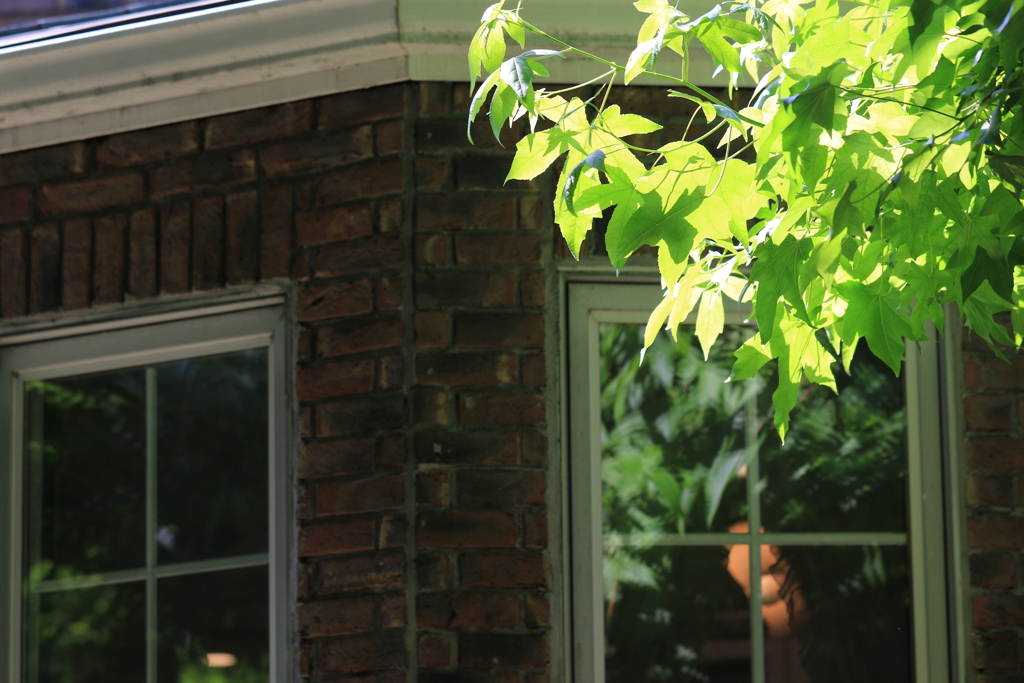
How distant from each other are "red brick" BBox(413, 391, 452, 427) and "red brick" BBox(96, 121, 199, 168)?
2.84 ft

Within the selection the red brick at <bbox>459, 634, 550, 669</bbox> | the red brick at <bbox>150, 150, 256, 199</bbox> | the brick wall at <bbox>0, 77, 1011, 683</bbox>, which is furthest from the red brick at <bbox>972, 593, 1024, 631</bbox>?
the red brick at <bbox>150, 150, 256, 199</bbox>

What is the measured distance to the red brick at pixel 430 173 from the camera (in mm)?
2771

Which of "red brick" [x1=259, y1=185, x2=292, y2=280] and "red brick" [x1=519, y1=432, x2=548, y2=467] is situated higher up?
"red brick" [x1=259, y1=185, x2=292, y2=280]

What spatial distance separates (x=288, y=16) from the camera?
276 centimetres

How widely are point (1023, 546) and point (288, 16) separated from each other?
2.05 meters

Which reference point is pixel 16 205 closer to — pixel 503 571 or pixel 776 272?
pixel 503 571

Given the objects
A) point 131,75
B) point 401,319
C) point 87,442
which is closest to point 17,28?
point 131,75

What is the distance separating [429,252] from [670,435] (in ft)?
2.34

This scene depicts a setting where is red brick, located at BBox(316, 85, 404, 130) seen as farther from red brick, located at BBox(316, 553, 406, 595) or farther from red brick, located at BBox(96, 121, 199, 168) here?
red brick, located at BBox(316, 553, 406, 595)

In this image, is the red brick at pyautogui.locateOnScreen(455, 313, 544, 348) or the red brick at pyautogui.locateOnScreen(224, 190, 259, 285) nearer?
the red brick at pyautogui.locateOnScreen(455, 313, 544, 348)

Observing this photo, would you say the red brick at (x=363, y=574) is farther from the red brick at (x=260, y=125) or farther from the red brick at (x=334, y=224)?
the red brick at (x=260, y=125)

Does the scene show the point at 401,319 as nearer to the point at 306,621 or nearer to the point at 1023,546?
the point at 306,621

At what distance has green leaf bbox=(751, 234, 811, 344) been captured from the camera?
1.62 metres

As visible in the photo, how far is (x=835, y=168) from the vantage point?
1477mm
